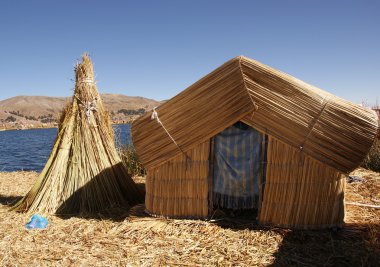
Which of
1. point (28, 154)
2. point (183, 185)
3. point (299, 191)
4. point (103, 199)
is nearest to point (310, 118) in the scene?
point (299, 191)

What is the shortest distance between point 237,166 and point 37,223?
303 centimetres

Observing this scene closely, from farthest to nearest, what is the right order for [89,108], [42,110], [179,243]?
[42,110] < [89,108] < [179,243]

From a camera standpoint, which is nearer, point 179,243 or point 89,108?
point 179,243

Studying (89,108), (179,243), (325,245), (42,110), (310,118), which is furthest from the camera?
(42,110)

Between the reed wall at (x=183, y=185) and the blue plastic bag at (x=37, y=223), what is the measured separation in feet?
5.24

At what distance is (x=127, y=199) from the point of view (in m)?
6.17

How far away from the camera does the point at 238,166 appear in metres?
5.00

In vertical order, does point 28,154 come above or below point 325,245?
above

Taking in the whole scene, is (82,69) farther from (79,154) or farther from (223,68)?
(223,68)

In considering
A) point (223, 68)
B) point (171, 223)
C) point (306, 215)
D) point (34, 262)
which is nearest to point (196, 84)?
point (223, 68)

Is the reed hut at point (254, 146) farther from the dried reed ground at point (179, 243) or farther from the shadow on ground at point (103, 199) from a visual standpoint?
the shadow on ground at point (103, 199)

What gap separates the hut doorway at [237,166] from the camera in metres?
4.93

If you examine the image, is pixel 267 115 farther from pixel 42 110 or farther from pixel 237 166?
pixel 42 110

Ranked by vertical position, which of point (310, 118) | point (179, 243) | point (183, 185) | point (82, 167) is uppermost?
point (310, 118)
